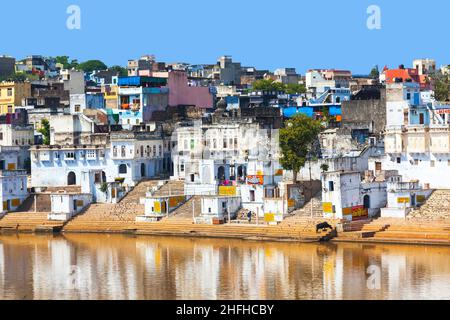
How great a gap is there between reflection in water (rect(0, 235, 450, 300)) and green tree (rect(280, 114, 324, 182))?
4.76 m

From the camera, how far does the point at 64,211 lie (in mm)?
54656

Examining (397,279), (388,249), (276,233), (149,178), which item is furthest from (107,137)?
(397,279)

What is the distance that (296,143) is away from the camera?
168ft

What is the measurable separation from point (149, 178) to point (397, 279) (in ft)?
71.3

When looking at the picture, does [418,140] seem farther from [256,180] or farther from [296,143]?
[256,180]

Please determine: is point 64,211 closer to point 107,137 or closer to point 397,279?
point 107,137

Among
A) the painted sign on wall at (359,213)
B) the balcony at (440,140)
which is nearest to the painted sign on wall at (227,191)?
the painted sign on wall at (359,213)

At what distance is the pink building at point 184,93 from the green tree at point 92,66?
125 ft

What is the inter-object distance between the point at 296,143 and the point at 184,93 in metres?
16.3

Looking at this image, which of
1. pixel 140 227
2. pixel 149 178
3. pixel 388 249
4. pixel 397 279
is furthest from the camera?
pixel 149 178

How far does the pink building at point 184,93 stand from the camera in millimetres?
64938

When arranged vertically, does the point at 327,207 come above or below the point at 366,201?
below

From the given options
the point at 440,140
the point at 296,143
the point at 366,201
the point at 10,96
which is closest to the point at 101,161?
the point at 296,143

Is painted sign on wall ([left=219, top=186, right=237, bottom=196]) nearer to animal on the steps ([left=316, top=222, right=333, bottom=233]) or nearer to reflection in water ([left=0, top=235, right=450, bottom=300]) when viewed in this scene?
reflection in water ([left=0, top=235, right=450, bottom=300])
